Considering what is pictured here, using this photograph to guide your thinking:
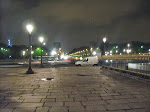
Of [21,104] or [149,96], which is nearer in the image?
[21,104]

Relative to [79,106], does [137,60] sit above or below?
above

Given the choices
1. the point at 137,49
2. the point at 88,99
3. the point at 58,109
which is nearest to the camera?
the point at 58,109

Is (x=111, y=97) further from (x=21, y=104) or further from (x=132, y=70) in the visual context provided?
(x=132, y=70)

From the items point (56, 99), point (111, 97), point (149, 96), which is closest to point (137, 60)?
point (149, 96)

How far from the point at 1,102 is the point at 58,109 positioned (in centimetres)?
233

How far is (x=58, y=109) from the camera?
5.14m

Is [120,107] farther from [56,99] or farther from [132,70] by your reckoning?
[132,70]

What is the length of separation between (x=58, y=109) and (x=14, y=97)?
248cm

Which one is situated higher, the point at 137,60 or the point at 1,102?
the point at 137,60

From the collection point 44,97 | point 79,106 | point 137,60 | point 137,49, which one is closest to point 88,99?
point 79,106

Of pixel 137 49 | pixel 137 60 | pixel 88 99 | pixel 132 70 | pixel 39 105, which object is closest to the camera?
pixel 39 105

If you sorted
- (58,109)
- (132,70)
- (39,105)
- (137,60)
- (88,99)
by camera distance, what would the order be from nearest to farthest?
(58,109) < (39,105) < (88,99) < (137,60) < (132,70)

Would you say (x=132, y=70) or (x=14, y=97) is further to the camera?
(x=132, y=70)

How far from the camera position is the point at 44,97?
6621 millimetres
